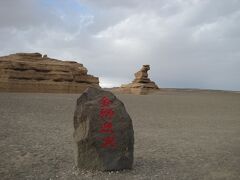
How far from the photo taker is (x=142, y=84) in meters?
39.8

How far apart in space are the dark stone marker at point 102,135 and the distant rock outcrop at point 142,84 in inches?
1263

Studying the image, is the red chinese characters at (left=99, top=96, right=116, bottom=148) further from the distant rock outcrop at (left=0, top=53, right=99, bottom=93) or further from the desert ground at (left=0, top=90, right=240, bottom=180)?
the distant rock outcrop at (left=0, top=53, right=99, bottom=93)

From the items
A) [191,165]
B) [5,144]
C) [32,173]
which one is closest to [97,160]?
[32,173]

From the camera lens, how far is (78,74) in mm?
32938

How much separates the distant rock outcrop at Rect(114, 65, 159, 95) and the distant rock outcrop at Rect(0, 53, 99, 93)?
23.6 feet

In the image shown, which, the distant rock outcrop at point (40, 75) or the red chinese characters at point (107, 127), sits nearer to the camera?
the red chinese characters at point (107, 127)

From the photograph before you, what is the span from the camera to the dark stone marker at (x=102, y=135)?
22.4 ft

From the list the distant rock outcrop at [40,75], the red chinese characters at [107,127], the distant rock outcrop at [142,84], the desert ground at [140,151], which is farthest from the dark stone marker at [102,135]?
the distant rock outcrop at [142,84]

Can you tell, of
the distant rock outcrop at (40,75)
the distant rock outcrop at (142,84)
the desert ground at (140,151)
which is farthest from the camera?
the distant rock outcrop at (142,84)

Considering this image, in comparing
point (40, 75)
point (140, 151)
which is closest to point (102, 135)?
point (140, 151)

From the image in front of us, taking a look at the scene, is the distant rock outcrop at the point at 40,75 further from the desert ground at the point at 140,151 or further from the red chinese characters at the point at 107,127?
the red chinese characters at the point at 107,127

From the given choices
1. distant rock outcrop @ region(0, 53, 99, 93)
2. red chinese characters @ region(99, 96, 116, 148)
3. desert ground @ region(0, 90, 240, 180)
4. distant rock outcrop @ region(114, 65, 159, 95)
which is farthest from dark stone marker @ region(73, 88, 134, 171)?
distant rock outcrop @ region(114, 65, 159, 95)

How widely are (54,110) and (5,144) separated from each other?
917 cm

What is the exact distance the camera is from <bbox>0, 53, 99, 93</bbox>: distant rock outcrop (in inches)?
1180
